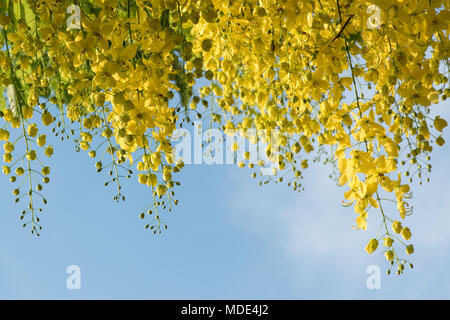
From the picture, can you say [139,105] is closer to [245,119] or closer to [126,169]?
[126,169]

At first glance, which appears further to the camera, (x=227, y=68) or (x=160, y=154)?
(x=227, y=68)

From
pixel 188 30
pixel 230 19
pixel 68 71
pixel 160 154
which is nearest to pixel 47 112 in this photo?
pixel 68 71

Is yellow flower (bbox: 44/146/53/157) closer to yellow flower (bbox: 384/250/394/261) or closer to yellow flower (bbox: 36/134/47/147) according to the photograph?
yellow flower (bbox: 36/134/47/147)

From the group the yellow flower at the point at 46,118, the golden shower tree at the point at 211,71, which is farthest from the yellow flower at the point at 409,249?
the yellow flower at the point at 46,118

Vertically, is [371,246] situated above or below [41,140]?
below

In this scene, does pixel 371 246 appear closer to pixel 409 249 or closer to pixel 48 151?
pixel 409 249

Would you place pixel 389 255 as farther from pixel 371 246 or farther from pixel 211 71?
pixel 211 71

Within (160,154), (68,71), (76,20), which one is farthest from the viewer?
(68,71)

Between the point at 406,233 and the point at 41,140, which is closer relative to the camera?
the point at 406,233

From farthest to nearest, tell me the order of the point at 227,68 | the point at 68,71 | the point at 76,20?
the point at 227,68
the point at 68,71
the point at 76,20

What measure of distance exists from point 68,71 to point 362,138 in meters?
0.64

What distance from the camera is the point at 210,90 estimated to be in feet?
4.68

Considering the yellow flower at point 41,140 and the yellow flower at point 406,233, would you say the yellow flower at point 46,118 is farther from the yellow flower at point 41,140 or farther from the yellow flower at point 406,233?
the yellow flower at point 406,233

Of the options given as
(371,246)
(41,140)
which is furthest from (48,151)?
(371,246)
